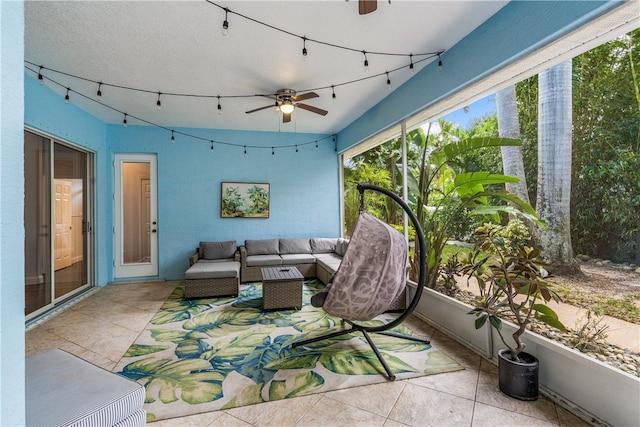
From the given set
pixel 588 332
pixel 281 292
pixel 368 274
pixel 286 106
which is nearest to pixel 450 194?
pixel 368 274

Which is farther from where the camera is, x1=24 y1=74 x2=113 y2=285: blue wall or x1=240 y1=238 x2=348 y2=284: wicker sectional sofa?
x1=240 y1=238 x2=348 y2=284: wicker sectional sofa

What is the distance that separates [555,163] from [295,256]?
4255 millimetres

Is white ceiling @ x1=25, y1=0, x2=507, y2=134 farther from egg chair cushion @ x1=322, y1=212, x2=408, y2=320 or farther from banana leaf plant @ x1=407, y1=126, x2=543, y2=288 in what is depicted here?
egg chair cushion @ x1=322, y1=212, x2=408, y2=320

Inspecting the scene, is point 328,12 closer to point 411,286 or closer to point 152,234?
point 411,286

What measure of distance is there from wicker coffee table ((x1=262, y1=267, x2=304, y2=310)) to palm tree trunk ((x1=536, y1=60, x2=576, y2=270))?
270cm

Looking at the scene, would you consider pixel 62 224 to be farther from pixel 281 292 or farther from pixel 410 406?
pixel 410 406

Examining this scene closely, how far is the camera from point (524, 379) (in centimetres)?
205

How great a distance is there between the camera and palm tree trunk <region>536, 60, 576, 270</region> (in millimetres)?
2205

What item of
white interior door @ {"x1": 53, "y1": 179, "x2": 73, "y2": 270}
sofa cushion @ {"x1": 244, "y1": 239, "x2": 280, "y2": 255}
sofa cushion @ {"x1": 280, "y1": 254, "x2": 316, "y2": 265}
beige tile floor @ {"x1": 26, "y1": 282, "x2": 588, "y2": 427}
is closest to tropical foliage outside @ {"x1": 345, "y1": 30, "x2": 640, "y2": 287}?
beige tile floor @ {"x1": 26, "y1": 282, "x2": 588, "y2": 427}

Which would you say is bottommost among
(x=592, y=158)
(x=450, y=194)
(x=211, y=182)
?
(x=450, y=194)

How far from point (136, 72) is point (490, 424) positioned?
455cm

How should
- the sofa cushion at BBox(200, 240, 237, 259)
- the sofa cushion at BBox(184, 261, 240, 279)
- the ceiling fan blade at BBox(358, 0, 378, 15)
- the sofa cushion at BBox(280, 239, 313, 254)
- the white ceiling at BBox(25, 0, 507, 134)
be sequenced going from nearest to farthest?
the ceiling fan blade at BBox(358, 0, 378, 15)
the white ceiling at BBox(25, 0, 507, 134)
the sofa cushion at BBox(184, 261, 240, 279)
the sofa cushion at BBox(200, 240, 237, 259)
the sofa cushion at BBox(280, 239, 313, 254)

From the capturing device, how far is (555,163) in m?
2.28

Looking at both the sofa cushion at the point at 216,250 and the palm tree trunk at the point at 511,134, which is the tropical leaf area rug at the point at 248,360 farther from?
the sofa cushion at the point at 216,250
